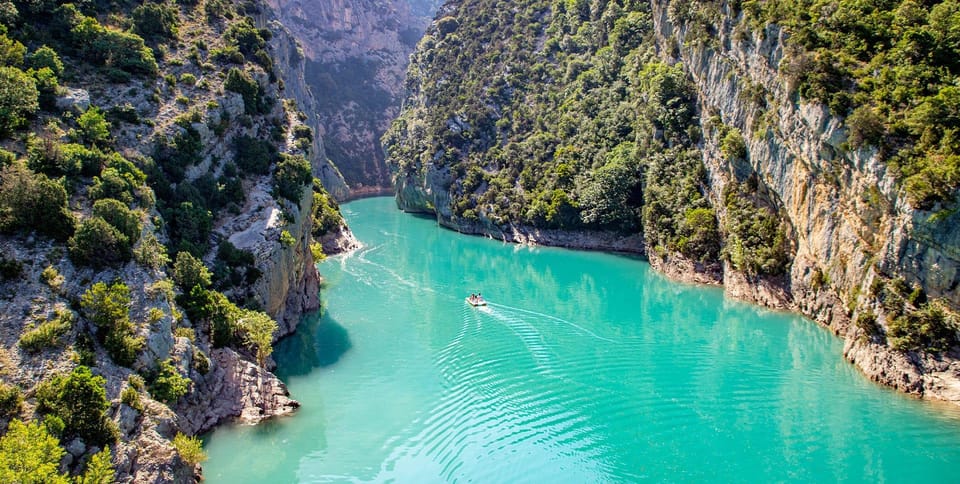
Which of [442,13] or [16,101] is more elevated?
[442,13]

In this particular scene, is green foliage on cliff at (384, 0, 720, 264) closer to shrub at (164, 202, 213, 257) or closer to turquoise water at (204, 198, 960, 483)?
turquoise water at (204, 198, 960, 483)

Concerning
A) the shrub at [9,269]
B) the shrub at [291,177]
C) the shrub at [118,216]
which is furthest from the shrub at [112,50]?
the shrub at [9,269]

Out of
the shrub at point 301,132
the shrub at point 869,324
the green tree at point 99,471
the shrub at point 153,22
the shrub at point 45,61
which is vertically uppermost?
the shrub at point 153,22

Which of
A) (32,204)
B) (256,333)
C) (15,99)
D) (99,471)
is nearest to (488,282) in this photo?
(256,333)

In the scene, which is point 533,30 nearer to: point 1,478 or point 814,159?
point 814,159

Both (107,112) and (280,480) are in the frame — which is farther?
(107,112)

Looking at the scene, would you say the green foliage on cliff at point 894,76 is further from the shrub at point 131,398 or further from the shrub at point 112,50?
the shrub at point 112,50

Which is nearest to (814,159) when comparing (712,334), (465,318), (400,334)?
(712,334)

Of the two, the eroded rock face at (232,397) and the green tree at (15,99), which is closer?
the eroded rock face at (232,397)
